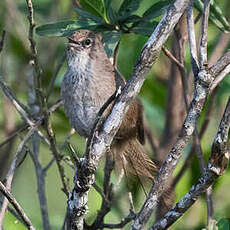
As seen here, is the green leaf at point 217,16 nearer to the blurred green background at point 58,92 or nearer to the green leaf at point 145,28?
the green leaf at point 145,28

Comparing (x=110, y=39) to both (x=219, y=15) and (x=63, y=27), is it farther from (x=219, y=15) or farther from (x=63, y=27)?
(x=219, y=15)

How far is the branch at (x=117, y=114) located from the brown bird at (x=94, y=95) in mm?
899

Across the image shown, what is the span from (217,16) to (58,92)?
221 cm

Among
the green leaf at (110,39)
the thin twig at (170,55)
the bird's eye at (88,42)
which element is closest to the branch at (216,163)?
the thin twig at (170,55)

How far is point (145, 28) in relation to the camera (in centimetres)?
341

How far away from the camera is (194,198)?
2.66 m

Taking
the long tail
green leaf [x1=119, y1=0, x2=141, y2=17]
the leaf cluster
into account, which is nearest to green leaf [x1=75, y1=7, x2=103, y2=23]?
the leaf cluster

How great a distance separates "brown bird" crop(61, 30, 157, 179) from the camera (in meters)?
3.83

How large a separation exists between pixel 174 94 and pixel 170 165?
1.96 meters

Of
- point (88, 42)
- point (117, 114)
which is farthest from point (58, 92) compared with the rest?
point (117, 114)

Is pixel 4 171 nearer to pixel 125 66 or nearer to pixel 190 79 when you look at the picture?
pixel 125 66

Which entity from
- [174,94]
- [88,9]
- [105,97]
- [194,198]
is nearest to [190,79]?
[174,94]

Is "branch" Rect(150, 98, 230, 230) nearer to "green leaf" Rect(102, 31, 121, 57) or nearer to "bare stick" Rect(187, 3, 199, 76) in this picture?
"bare stick" Rect(187, 3, 199, 76)

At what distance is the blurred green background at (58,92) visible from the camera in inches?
180
